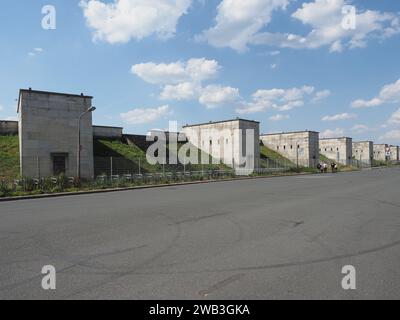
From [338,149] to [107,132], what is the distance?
63.6 meters

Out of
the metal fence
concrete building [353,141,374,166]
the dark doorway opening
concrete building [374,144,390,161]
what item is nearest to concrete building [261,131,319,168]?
the metal fence

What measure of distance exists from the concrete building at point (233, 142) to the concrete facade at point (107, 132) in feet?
47.2

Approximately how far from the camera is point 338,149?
8512 centimetres

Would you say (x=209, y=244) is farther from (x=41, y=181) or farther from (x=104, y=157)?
(x=104, y=157)

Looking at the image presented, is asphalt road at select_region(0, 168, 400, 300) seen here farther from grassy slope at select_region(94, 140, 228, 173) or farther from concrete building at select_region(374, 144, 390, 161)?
concrete building at select_region(374, 144, 390, 161)

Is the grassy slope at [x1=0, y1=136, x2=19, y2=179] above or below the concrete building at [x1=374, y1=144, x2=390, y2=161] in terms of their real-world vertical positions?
below

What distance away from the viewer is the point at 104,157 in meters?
32.8

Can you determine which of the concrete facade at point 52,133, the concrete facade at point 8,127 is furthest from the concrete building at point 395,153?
the concrete facade at point 8,127

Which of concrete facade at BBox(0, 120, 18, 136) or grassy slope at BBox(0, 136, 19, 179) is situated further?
concrete facade at BBox(0, 120, 18, 136)

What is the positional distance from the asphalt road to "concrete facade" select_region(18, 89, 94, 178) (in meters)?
15.4

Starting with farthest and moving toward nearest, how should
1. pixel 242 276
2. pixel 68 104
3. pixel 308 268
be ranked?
1. pixel 68 104
2. pixel 308 268
3. pixel 242 276

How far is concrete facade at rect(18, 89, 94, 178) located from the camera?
2525cm
